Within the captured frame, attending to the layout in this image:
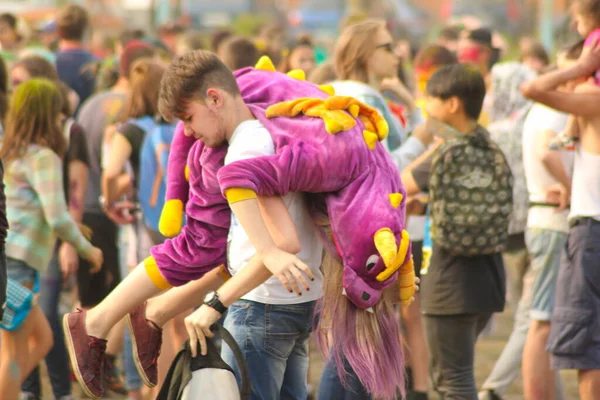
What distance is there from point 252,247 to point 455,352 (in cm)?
169

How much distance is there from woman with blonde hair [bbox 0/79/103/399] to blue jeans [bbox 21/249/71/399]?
701 millimetres

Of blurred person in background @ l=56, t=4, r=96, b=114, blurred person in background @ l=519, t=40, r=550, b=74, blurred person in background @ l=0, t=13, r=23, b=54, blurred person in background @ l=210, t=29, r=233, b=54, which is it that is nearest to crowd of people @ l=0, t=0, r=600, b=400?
blurred person in background @ l=56, t=4, r=96, b=114

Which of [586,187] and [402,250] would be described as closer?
[402,250]

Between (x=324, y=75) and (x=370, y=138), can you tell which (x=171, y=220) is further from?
(x=324, y=75)

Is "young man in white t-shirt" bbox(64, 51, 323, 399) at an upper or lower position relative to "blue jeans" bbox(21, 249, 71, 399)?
upper

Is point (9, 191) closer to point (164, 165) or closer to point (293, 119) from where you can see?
point (164, 165)

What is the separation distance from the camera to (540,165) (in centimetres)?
582

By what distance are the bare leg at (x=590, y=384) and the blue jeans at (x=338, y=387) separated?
3.83ft

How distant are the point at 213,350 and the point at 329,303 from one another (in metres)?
0.50

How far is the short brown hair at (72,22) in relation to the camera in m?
9.02

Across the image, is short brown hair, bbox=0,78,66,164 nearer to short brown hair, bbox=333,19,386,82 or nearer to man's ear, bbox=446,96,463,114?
short brown hair, bbox=333,19,386,82

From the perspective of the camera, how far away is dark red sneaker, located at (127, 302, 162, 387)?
3.89 m

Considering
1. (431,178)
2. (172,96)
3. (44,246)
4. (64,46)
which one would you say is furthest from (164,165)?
(64,46)

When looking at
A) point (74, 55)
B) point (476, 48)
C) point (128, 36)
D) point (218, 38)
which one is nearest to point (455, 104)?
point (476, 48)
